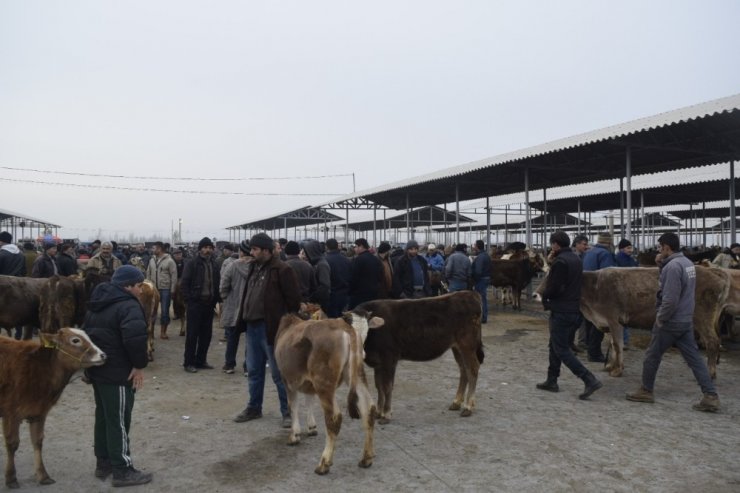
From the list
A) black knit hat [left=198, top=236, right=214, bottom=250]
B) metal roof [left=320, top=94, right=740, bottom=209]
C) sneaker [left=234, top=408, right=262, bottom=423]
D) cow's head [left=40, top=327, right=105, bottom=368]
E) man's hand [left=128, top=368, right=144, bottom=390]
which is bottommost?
sneaker [left=234, top=408, right=262, bottom=423]

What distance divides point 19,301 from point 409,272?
6727 mm

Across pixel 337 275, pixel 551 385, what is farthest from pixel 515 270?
pixel 551 385

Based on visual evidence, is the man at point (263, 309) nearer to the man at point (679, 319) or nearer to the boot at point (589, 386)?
the boot at point (589, 386)

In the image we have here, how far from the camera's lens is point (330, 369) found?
4500mm

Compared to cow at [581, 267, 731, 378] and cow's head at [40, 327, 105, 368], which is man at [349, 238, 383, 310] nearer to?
cow at [581, 267, 731, 378]

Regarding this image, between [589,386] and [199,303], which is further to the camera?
[199,303]

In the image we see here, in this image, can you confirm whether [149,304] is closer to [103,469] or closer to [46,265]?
[46,265]

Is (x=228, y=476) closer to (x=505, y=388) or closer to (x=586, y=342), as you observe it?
(x=505, y=388)

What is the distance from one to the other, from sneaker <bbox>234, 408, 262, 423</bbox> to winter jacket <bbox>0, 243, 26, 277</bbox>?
6.89 metres

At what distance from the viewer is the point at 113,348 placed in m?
4.16

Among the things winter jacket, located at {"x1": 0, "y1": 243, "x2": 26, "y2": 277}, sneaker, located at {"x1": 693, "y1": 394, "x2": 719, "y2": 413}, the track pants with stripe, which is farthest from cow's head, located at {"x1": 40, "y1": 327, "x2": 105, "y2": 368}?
winter jacket, located at {"x1": 0, "y1": 243, "x2": 26, "y2": 277}

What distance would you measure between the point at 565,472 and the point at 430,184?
1557 cm

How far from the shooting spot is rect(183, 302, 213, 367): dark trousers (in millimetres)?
7977

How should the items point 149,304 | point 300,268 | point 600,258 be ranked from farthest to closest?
point 600,258
point 149,304
point 300,268
